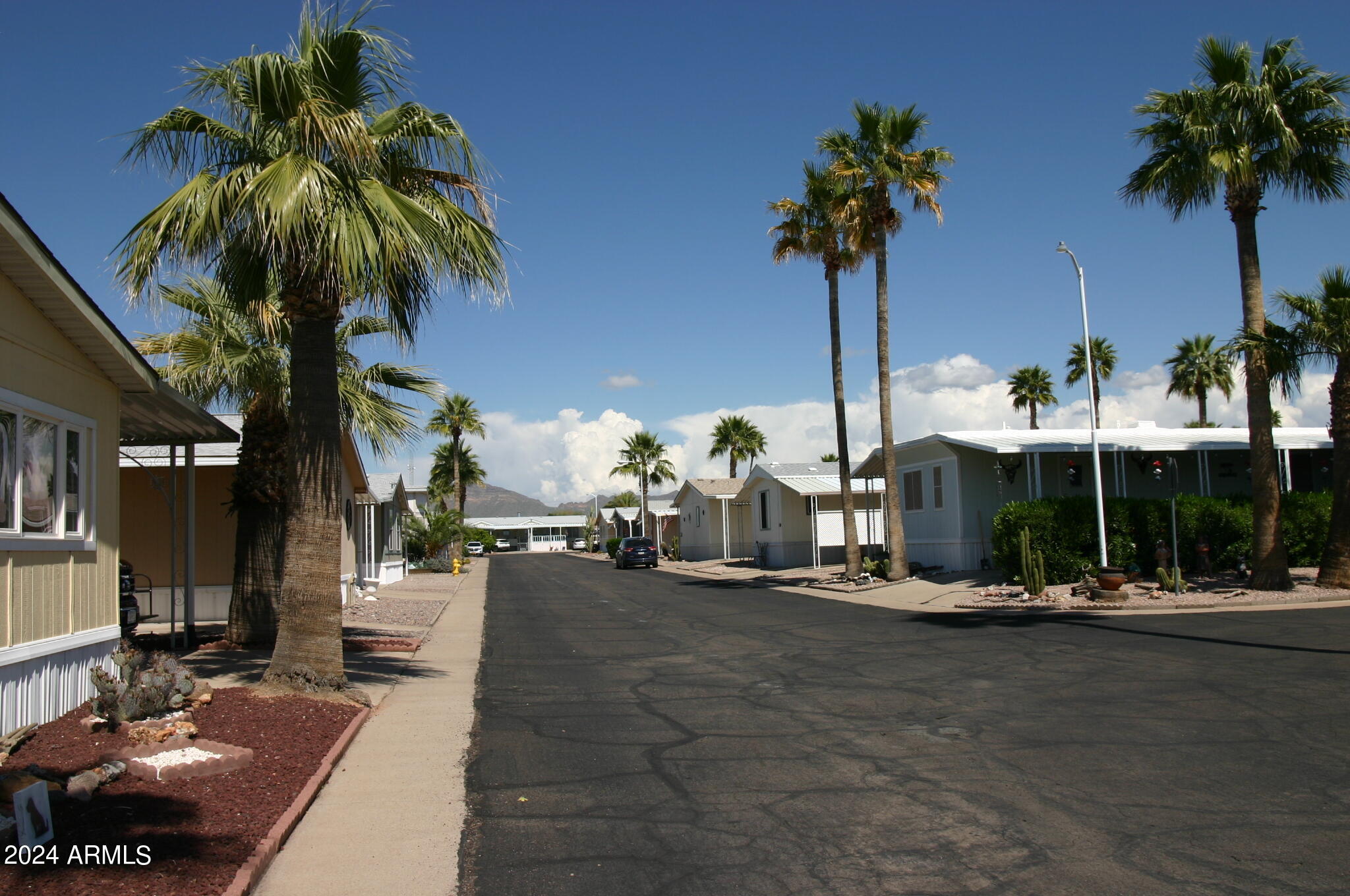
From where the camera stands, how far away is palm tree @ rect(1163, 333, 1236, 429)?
156ft

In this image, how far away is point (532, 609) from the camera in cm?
2323

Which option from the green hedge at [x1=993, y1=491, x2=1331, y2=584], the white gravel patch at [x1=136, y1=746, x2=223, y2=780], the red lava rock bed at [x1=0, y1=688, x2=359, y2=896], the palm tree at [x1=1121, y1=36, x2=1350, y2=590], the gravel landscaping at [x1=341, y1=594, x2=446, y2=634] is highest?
the palm tree at [x1=1121, y1=36, x2=1350, y2=590]

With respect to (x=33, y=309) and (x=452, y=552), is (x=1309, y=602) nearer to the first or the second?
(x=33, y=309)

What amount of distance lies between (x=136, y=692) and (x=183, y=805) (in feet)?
7.67

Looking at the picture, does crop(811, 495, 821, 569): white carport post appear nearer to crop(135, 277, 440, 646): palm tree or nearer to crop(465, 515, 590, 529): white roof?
crop(135, 277, 440, 646): palm tree

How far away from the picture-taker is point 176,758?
22.0ft

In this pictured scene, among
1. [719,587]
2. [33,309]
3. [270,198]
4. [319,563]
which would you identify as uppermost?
[270,198]

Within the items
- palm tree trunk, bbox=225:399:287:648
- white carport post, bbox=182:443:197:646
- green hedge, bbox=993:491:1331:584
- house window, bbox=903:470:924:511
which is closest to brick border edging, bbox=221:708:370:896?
palm tree trunk, bbox=225:399:287:648

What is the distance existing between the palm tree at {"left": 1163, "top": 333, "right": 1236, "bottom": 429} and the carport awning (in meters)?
46.9

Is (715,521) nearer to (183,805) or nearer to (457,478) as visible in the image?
(457,478)

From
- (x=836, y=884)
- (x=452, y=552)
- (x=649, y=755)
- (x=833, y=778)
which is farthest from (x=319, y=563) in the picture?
(x=452, y=552)

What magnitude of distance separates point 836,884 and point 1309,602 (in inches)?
667

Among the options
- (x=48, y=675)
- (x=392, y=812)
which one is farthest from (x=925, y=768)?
(x=48, y=675)

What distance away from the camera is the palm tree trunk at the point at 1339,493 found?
18.4 metres
